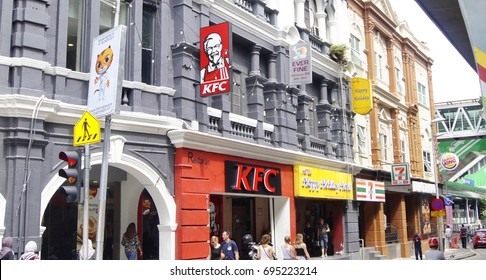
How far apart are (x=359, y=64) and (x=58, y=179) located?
18.3m

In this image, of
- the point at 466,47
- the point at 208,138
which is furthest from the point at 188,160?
the point at 466,47

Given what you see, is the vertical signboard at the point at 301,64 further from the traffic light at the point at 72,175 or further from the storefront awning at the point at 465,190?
the storefront awning at the point at 465,190

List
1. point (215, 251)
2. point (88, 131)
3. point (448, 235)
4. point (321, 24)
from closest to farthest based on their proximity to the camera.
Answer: point (88, 131)
point (215, 251)
point (321, 24)
point (448, 235)

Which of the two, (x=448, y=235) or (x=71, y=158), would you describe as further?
(x=448, y=235)

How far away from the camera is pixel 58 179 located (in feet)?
37.3

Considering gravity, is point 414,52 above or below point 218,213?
above

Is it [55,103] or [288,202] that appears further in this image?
[288,202]

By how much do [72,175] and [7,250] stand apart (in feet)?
6.06

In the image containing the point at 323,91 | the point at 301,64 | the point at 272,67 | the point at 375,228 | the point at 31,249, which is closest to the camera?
the point at 31,249

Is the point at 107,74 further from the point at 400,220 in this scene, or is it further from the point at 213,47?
the point at 400,220

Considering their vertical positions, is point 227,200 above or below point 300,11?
below

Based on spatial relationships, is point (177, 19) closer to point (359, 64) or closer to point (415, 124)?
point (359, 64)

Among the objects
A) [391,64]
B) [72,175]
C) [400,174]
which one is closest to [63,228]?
[72,175]

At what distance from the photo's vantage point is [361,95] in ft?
77.5
